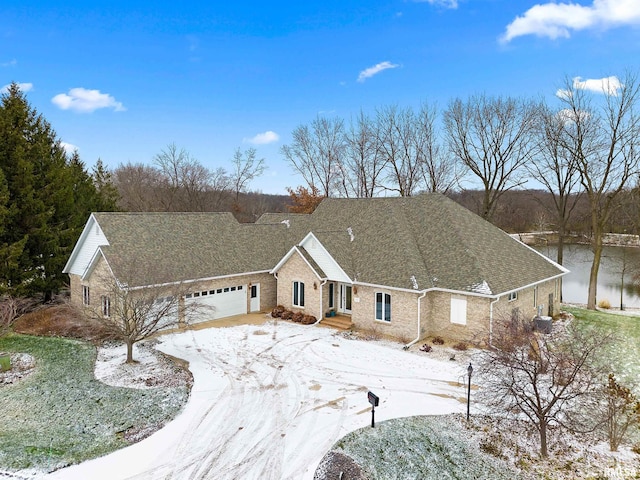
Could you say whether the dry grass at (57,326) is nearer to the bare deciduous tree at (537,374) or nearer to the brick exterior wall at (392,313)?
the brick exterior wall at (392,313)

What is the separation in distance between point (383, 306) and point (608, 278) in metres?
29.5

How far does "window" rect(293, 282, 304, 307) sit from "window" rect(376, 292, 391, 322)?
4.68 m

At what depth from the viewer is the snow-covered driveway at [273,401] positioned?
8875 mm

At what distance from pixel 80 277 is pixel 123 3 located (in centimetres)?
1429

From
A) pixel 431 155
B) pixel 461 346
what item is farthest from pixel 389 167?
pixel 461 346

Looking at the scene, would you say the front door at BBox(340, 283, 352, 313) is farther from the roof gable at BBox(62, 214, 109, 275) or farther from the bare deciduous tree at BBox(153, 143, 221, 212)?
the bare deciduous tree at BBox(153, 143, 221, 212)

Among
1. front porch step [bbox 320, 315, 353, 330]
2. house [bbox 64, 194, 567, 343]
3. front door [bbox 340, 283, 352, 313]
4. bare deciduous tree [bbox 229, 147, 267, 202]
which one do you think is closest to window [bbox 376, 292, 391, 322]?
house [bbox 64, 194, 567, 343]

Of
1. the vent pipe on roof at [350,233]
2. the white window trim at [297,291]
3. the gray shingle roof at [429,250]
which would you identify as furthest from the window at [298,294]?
the vent pipe on roof at [350,233]

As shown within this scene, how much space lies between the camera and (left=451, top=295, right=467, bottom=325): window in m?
17.5

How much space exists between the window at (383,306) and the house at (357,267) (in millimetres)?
52

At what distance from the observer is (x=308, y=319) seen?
68.6ft

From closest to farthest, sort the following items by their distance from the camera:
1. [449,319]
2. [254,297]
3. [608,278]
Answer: [449,319]
[254,297]
[608,278]

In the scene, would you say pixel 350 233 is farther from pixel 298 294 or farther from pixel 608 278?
pixel 608 278

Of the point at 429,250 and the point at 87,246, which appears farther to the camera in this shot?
the point at 87,246
